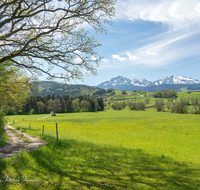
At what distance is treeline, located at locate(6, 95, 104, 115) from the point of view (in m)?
103

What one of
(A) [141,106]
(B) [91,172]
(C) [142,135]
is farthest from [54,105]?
(B) [91,172]

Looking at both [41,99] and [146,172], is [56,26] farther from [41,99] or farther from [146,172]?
[41,99]

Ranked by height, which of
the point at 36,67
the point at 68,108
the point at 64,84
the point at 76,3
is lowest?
the point at 68,108

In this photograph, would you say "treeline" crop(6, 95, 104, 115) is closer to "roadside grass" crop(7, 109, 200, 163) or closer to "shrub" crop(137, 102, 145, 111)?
"shrub" crop(137, 102, 145, 111)

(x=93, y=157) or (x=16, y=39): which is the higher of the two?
(x=16, y=39)

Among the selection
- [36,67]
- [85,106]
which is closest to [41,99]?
[85,106]

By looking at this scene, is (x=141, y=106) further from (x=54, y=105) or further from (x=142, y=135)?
(x=142, y=135)

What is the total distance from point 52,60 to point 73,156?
24.6 ft

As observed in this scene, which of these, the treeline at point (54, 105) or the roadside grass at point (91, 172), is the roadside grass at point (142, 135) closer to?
the roadside grass at point (91, 172)

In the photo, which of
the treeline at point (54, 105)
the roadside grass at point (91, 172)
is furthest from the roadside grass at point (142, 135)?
the treeline at point (54, 105)

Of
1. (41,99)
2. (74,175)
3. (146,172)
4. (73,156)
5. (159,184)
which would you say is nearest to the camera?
(159,184)

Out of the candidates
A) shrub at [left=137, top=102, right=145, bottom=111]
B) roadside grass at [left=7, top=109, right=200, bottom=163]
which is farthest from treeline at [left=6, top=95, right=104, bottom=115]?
roadside grass at [left=7, top=109, right=200, bottom=163]

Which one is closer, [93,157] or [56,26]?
[56,26]

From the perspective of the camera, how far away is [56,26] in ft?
29.7
